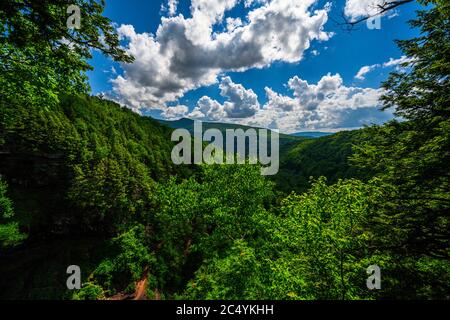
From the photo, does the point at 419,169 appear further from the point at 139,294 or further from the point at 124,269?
the point at 124,269

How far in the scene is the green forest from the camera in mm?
7836

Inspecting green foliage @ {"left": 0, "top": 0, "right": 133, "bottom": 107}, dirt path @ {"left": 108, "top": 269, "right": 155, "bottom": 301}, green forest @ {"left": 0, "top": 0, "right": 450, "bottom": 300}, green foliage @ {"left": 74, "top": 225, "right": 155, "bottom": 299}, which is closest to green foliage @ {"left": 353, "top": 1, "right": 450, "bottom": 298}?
green forest @ {"left": 0, "top": 0, "right": 450, "bottom": 300}

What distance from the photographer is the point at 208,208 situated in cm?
2145

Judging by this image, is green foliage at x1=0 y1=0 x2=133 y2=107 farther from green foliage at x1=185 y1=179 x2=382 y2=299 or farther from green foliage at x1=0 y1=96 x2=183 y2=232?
green foliage at x1=0 y1=96 x2=183 y2=232

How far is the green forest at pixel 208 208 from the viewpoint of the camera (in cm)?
784

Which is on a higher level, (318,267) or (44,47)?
(44,47)

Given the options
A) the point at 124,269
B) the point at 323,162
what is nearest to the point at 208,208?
the point at 124,269

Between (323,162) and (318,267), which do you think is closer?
(318,267)

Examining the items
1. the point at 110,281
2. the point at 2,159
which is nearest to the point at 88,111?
the point at 2,159

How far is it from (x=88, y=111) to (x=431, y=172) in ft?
240

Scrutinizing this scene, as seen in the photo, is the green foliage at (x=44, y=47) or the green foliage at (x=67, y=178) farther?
the green foliage at (x=67, y=178)

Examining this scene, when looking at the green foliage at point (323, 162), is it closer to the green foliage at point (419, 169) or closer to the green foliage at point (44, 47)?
the green foliage at point (419, 169)

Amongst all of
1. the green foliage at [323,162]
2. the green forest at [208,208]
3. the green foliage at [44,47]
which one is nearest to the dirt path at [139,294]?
the green forest at [208,208]
